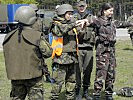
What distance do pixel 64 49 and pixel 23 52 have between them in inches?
59.1

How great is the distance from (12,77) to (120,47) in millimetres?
12697

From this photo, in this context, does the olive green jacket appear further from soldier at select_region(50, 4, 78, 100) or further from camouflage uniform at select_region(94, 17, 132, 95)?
camouflage uniform at select_region(94, 17, 132, 95)

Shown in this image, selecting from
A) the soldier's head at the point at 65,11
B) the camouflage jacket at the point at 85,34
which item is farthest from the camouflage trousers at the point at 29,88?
the camouflage jacket at the point at 85,34

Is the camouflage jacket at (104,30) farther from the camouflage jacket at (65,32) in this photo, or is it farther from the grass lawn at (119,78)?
the grass lawn at (119,78)

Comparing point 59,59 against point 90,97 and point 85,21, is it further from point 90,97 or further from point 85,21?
point 90,97

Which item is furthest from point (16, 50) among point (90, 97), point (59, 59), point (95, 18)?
point (90, 97)

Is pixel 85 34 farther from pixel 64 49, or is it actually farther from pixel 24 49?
pixel 24 49

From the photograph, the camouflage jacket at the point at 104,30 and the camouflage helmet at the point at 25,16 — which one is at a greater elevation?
the camouflage helmet at the point at 25,16

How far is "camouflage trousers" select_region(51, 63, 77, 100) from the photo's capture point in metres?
6.10

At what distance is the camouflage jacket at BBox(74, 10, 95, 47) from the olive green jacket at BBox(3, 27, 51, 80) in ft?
6.72

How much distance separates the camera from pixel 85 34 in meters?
6.92

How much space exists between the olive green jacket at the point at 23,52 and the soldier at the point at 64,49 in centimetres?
119

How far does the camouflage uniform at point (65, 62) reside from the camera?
597 cm

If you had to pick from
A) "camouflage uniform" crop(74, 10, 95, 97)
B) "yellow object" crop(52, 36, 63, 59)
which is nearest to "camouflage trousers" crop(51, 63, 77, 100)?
"yellow object" crop(52, 36, 63, 59)
